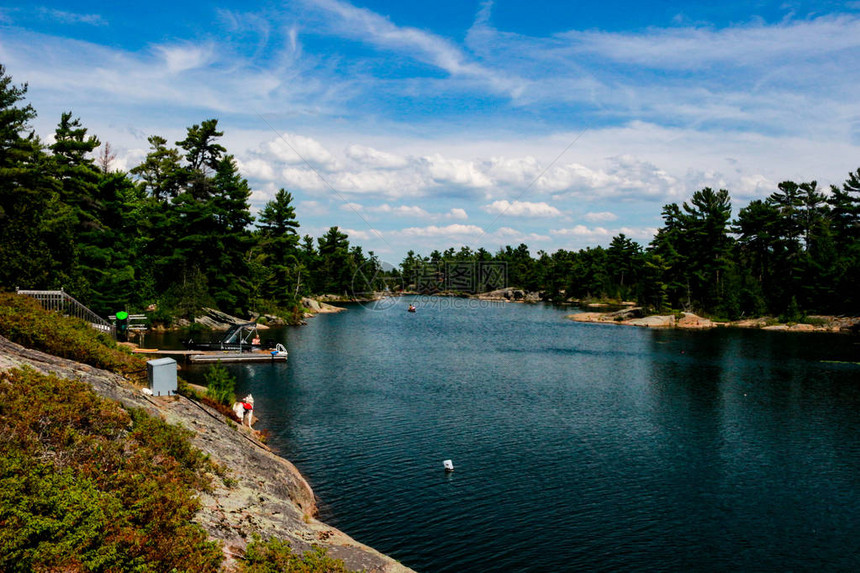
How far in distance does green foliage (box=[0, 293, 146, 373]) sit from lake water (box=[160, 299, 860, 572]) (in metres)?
9.42

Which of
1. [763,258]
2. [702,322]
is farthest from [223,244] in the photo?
[763,258]

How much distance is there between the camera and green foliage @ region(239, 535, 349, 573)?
11.6 m

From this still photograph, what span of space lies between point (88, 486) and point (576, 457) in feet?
74.6

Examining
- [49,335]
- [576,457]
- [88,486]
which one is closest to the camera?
[88,486]

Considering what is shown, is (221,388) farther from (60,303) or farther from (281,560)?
(281,560)

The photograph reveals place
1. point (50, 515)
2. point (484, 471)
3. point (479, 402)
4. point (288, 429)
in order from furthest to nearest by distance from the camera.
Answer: point (479, 402)
point (288, 429)
point (484, 471)
point (50, 515)

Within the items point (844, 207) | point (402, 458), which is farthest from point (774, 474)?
point (844, 207)

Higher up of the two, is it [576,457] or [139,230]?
[139,230]

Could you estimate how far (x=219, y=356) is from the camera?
50.5 metres

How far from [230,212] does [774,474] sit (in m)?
71.0

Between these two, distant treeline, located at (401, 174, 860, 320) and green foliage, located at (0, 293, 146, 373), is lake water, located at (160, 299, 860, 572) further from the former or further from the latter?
distant treeline, located at (401, 174, 860, 320)

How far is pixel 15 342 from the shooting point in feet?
65.1

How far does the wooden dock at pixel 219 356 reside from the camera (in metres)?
49.4

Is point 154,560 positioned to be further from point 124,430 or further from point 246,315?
point 246,315
